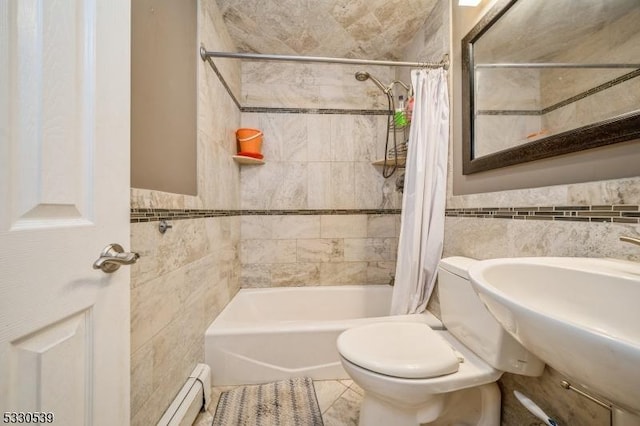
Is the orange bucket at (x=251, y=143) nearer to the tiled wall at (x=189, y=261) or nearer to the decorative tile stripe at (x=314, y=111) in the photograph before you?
the tiled wall at (x=189, y=261)

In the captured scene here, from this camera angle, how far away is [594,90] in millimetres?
746

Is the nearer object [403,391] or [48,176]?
[48,176]

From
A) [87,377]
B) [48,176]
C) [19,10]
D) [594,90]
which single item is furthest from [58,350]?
[594,90]

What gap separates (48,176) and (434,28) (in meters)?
1.96

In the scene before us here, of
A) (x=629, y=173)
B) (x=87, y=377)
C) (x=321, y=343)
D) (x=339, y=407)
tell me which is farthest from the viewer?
(x=321, y=343)

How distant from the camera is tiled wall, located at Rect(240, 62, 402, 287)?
6.78 ft

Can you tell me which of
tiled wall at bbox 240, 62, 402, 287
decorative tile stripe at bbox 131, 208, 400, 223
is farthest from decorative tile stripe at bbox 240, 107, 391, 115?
decorative tile stripe at bbox 131, 208, 400, 223

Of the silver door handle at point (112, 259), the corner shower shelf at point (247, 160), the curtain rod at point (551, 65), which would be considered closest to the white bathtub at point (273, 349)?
the silver door handle at point (112, 259)

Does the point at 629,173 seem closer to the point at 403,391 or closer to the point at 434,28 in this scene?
the point at 403,391

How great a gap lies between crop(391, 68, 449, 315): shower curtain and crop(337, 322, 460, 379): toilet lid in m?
0.38

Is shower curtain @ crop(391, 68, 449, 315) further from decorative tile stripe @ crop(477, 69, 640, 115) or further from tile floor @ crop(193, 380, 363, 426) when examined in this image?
tile floor @ crop(193, 380, 363, 426)

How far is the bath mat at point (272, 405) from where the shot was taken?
45.1 inches

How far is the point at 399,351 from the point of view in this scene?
940 mm

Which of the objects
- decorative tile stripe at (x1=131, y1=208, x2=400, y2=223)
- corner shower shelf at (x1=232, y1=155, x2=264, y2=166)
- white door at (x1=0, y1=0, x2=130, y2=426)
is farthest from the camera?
corner shower shelf at (x1=232, y1=155, x2=264, y2=166)
